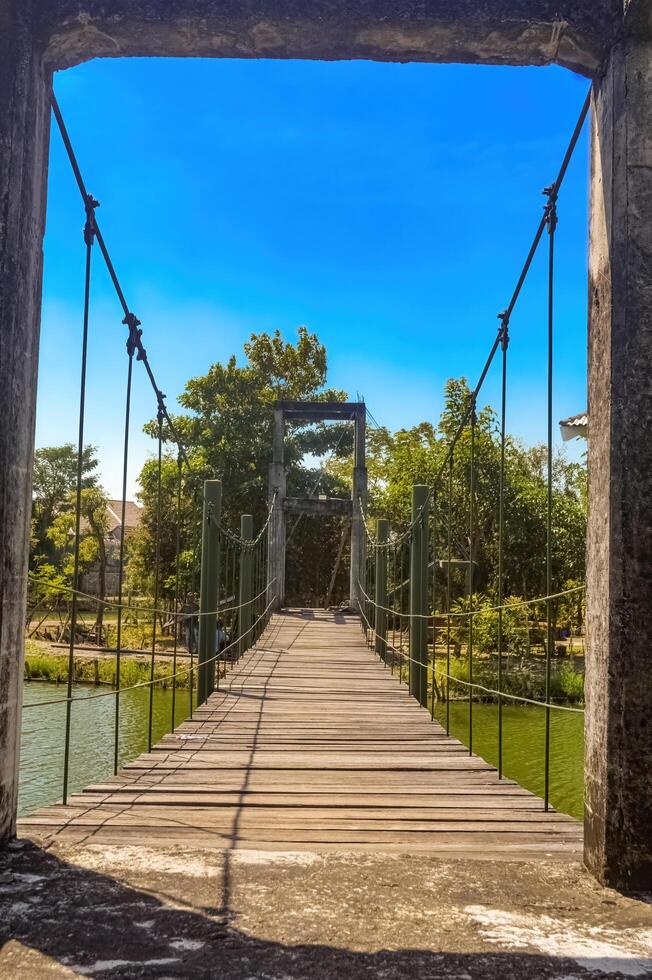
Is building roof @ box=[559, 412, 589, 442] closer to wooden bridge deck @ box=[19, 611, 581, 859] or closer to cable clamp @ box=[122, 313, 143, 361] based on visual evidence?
wooden bridge deck @ box=[19, 611, 581, 859]

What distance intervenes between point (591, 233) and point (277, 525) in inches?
324

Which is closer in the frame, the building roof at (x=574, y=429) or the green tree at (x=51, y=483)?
the building roof at (x=574, y=429)

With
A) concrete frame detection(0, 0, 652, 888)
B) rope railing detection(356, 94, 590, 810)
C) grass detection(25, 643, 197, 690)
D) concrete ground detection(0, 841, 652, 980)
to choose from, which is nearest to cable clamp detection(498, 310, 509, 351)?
rope railing detection(356, 94, 590, 810)

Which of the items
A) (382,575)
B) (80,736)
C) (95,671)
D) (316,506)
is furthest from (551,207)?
(95,671)

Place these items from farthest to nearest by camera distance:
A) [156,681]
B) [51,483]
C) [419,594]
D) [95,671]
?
1. [51,483]
2. [95,671]
3. [419,594]
4. [156,681]

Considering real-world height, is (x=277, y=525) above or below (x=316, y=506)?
below

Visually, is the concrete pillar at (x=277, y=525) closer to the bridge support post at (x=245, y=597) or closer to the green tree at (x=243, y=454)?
the bridge support post at (x=245, y=597)

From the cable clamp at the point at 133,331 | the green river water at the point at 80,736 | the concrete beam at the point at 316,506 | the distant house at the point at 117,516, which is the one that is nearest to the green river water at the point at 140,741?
the green river water at the point at 80,736

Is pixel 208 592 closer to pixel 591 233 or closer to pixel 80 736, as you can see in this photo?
pixel 591 233

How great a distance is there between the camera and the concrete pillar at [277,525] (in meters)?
9.62

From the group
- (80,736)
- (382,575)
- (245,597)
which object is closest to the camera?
(382,575)

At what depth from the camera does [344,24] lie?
1.85 m

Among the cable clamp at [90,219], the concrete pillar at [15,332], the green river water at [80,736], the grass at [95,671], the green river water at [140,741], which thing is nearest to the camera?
the concrete pillar at [15,332]

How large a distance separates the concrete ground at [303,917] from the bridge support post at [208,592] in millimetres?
2839
